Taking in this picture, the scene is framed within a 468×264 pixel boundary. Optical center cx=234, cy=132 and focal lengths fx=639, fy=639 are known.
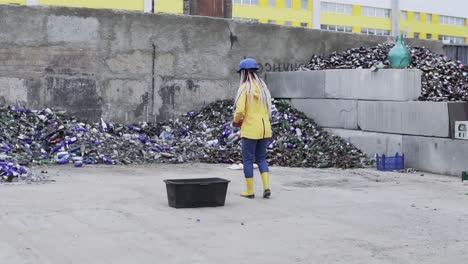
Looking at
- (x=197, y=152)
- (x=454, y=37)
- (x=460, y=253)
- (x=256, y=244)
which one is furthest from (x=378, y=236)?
(x=454, y=37)

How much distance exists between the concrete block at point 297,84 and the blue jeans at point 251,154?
581cm

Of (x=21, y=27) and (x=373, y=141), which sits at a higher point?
(x=21, y=27)

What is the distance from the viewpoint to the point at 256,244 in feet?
20.3

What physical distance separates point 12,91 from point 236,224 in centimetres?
799

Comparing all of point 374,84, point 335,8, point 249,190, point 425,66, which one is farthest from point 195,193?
point 335,8

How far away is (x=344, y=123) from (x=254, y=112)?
18.3ft

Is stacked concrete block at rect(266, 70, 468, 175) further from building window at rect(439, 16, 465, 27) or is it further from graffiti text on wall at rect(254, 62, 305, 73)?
building window at rect(439, 16, 465, 27)

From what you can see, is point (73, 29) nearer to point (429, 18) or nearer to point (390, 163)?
point (390, 163)

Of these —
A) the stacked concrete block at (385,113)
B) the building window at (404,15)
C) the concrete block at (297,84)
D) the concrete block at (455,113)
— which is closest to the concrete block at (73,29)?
the concrete block at (297,84)

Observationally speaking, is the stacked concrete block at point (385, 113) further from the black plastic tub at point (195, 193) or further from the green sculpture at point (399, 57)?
the black plastic tub at point (195, 193)

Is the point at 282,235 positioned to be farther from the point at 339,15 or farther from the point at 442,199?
the point at 339,15

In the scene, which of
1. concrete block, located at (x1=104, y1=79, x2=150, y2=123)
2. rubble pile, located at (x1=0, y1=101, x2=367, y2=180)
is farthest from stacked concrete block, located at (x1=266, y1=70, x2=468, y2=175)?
concrete block, located at (x1=104, y1=79, x2=150, y2=123)

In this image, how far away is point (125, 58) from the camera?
1441cm

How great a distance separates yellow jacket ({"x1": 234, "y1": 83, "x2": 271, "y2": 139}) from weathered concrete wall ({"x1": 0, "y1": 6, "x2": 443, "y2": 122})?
6225mm
